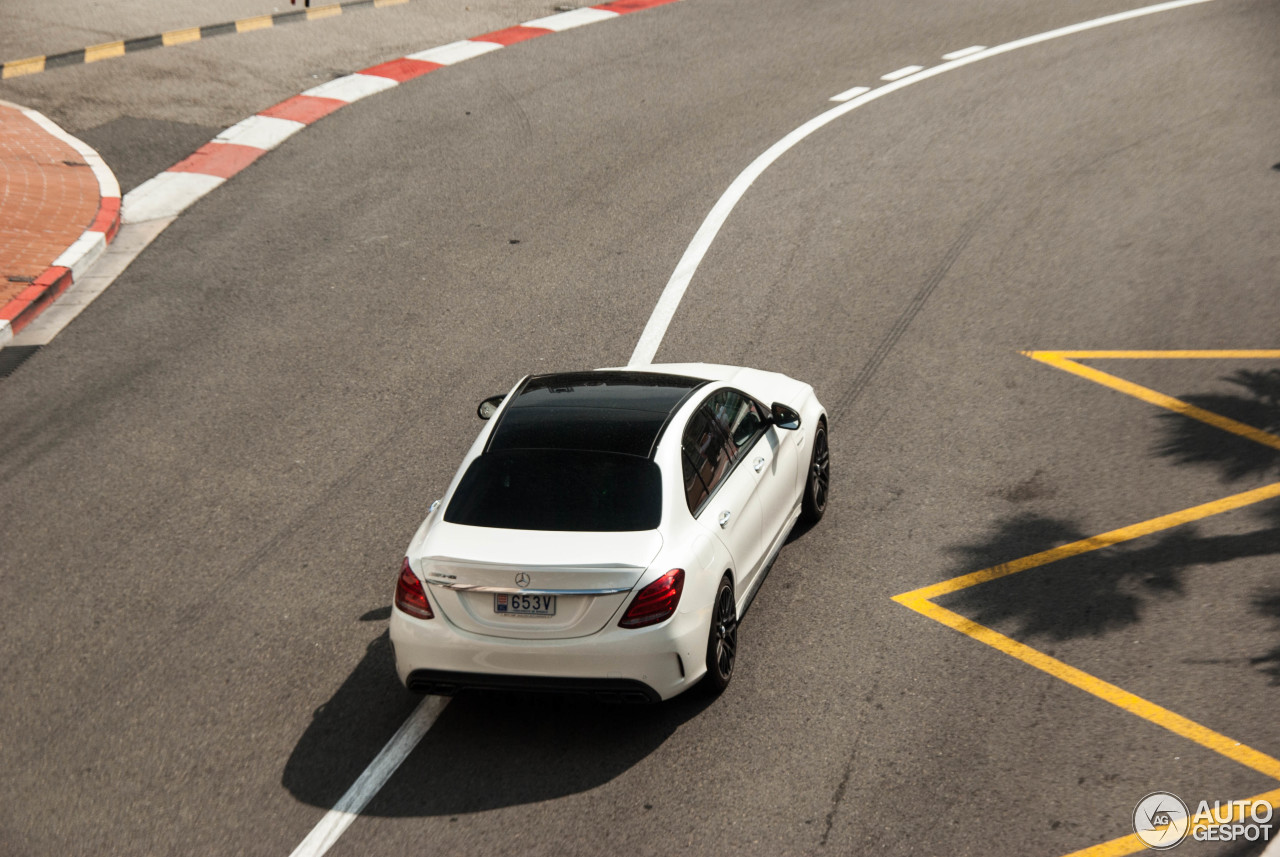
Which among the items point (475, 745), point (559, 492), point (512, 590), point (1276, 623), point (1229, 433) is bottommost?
point (1229, 433)

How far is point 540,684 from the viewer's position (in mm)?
6078

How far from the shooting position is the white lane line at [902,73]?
17469 mm

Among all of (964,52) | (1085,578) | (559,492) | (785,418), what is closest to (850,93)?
(964,52)

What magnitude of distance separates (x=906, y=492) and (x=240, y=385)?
5.51 metres

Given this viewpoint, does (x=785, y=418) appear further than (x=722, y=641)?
Yes

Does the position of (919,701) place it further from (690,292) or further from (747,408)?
(690,292)

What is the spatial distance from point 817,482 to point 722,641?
201 cm

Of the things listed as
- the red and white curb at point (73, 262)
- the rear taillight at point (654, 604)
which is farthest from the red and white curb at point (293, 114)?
the rear taillight at point (654, 604)

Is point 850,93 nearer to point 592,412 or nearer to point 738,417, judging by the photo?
point 738,417

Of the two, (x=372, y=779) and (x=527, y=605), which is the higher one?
(x=527, y=605)

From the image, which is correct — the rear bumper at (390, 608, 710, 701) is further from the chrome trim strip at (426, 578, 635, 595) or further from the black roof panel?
the black roof panel

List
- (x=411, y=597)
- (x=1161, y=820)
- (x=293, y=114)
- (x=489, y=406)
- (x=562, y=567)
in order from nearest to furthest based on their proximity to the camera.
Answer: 1. (x=1161, y=820)
2. (x=562, y=567)
3. (x=411, y=597)
4. (x=489, y=406)
5. (x=293, y=114)

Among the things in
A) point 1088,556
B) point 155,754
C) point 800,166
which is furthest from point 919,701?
point 800,166

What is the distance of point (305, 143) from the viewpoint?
15.2 metres
